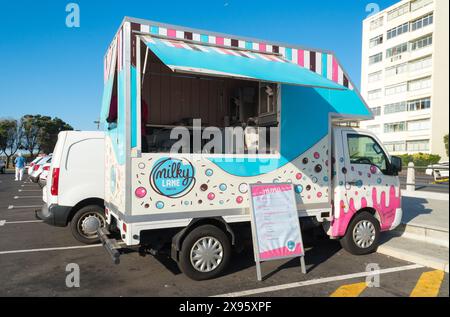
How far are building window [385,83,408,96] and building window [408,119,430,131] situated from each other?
4894 millimetres

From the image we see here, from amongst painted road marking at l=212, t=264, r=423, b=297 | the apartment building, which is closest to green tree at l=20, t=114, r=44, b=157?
the apartment building

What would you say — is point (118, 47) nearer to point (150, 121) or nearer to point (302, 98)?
point (150, 121)

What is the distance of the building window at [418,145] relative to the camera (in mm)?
44994

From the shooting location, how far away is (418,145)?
46.5 m

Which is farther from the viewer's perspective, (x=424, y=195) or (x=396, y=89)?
(x=396, y=89)

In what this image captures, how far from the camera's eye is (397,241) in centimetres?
638

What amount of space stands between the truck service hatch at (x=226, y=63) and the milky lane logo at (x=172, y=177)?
1.23 metres

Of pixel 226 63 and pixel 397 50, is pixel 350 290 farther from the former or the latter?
pixel 397 50

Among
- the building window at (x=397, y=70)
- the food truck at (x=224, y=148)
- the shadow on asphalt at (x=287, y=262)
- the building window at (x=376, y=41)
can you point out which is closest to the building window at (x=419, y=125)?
the building window at (x=397, y=70)

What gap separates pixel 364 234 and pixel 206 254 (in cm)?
285

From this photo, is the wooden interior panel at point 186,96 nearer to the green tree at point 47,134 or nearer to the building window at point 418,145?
the building window at point 418,145

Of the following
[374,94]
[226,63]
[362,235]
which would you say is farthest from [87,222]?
[374,94]

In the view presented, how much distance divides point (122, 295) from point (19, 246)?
3.37 m
